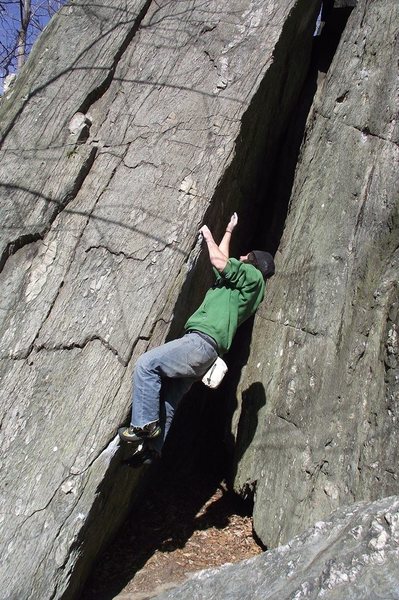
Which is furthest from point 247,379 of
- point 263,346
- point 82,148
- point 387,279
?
point 82,148

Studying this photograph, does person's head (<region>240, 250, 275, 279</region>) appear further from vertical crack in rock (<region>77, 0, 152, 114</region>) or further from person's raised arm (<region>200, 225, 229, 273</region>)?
vertical crack in rock (<region>77, 0, 152, 114</region>)

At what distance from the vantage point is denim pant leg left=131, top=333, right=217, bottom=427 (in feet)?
14.3

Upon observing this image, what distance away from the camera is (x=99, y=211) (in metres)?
5.12

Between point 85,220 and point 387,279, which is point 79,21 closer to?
point 85,220

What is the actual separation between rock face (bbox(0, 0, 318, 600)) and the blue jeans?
194mm

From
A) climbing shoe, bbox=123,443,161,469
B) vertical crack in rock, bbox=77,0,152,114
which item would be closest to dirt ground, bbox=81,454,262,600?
climbing shoe, bbox=123,443,161,469

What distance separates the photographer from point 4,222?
16.6 feet

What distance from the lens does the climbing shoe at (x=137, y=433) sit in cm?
434

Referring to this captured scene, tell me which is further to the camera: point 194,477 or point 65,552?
point 194,477

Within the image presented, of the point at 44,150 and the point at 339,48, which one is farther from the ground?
the point at 339,48

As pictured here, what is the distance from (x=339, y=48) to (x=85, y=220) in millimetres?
3522

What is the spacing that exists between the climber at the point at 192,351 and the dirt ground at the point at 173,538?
1.00 m

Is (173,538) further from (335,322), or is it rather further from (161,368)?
(335,322)

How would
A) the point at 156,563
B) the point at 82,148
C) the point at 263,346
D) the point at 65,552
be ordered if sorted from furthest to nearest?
1. the point at 263,346
2. the point at 82,148
3. the point at 156,563
4. the point at 65,552
